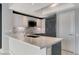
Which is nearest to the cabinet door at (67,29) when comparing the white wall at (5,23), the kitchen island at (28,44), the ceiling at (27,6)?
the kitchen island at (28,44)

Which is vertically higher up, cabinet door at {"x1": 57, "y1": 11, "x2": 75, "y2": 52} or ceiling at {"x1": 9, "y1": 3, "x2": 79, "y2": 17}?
ceiling at {"x1": 9, "y1": 3, "x2": 79, "y2": 17}

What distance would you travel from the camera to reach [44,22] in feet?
4.91

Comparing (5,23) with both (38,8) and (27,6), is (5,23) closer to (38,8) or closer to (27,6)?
(27,6)

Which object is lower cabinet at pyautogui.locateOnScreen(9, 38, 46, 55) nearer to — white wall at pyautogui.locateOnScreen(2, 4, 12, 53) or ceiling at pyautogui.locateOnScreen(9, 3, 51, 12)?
white wall at pyautogui.locateOnScreen(2, 4, 12, 53)

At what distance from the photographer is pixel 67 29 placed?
1478mm

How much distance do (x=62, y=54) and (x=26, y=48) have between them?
49cm

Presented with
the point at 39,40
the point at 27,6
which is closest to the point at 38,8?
the point at 27,6

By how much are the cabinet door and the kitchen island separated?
92 mm

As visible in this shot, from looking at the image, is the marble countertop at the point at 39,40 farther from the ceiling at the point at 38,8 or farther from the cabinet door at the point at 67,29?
the ceiling at the point at 38,8

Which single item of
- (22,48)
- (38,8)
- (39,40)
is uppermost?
(38,8)

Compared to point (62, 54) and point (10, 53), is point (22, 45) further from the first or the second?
point (62, 54)

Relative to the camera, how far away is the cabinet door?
145 centimetres

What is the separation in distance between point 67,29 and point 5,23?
2.75 ft

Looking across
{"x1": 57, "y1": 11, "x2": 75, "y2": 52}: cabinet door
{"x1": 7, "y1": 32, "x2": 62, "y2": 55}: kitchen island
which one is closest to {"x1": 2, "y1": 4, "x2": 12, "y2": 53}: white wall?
{"x1": 7, "y1": 32, "x2": 62, "y2": 55}: kitchen island
